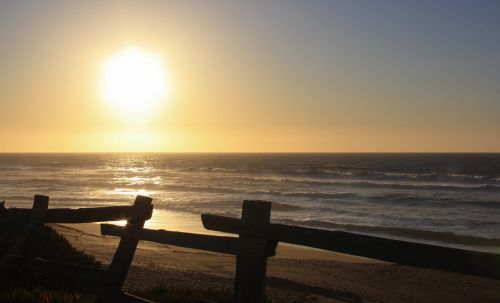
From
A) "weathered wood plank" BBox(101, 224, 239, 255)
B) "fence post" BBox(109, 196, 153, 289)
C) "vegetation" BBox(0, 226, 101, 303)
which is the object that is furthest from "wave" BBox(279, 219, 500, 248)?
"weathered wood plank" BBox(101, 224, 239, 255)

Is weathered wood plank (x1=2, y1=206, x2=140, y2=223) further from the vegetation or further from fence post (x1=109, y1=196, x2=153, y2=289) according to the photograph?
the vegetation

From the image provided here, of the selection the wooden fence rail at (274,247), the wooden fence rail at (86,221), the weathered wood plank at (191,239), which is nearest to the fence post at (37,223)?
the wooden fence rail at (86,221)

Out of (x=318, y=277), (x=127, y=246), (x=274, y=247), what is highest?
(x=274, y=247)

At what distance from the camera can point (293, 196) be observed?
139 ft

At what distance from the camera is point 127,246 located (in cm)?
529

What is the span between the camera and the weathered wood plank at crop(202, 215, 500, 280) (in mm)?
3123

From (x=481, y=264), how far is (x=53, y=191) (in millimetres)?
45072

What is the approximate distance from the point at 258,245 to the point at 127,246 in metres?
1.75

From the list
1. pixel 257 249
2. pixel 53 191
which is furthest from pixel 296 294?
pixel 53 191

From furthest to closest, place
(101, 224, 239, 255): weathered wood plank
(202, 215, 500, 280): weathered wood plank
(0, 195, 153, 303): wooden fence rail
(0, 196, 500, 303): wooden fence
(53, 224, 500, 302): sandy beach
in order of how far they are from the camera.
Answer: (53, 224, 500, 302): sandy beach < (0, 195, 153, 303): wooden fence rail < (101, 224, 239, 255): weathered wood plank < (0, 196, 500, 303): wooden fence < (202, 215, 500, 280): weathered wood plank

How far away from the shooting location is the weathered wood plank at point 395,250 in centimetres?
312

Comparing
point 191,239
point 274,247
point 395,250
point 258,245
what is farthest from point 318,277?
point 395,250

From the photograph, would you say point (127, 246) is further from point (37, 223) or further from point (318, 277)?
point (318, 277)

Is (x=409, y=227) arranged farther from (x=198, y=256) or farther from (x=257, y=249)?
(x=257, y=249)
